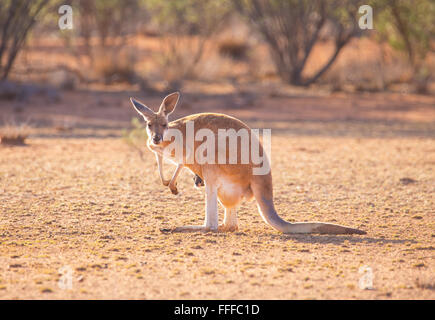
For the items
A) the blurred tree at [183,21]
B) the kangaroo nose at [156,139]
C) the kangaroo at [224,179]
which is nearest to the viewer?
the kangaroo nose at [156,139]

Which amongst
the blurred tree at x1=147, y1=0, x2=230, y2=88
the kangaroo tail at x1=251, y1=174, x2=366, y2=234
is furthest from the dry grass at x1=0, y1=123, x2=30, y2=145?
the blurred tree at x1=147, y1=0, x2=230, y2=88

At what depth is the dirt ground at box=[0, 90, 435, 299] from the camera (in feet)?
13.4

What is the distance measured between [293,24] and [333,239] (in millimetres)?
13992

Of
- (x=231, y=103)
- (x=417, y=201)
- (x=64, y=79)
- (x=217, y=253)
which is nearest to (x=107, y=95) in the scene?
(x=64, y=79)

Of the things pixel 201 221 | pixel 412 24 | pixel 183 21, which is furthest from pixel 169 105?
pixel 183 21

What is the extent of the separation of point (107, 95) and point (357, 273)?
40.7ft

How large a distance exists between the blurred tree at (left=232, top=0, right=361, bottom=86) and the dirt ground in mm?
6651

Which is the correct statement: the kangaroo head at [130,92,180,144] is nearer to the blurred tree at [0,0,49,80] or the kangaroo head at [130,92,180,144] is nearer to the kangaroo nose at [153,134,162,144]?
the kangaroo nose at [153,134,162,144]

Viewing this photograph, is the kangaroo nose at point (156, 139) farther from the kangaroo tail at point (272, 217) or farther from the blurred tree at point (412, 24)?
the blurred tree at point (412, 24)

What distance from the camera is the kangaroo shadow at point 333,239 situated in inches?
199

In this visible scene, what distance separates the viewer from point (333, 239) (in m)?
5.11

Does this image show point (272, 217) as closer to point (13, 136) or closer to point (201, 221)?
point (201, 221)

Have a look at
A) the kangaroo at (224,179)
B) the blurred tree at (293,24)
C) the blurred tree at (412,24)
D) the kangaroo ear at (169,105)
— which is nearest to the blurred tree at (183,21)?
the blurred tree at (293,24)

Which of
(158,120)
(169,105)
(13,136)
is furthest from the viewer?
(13,136)
